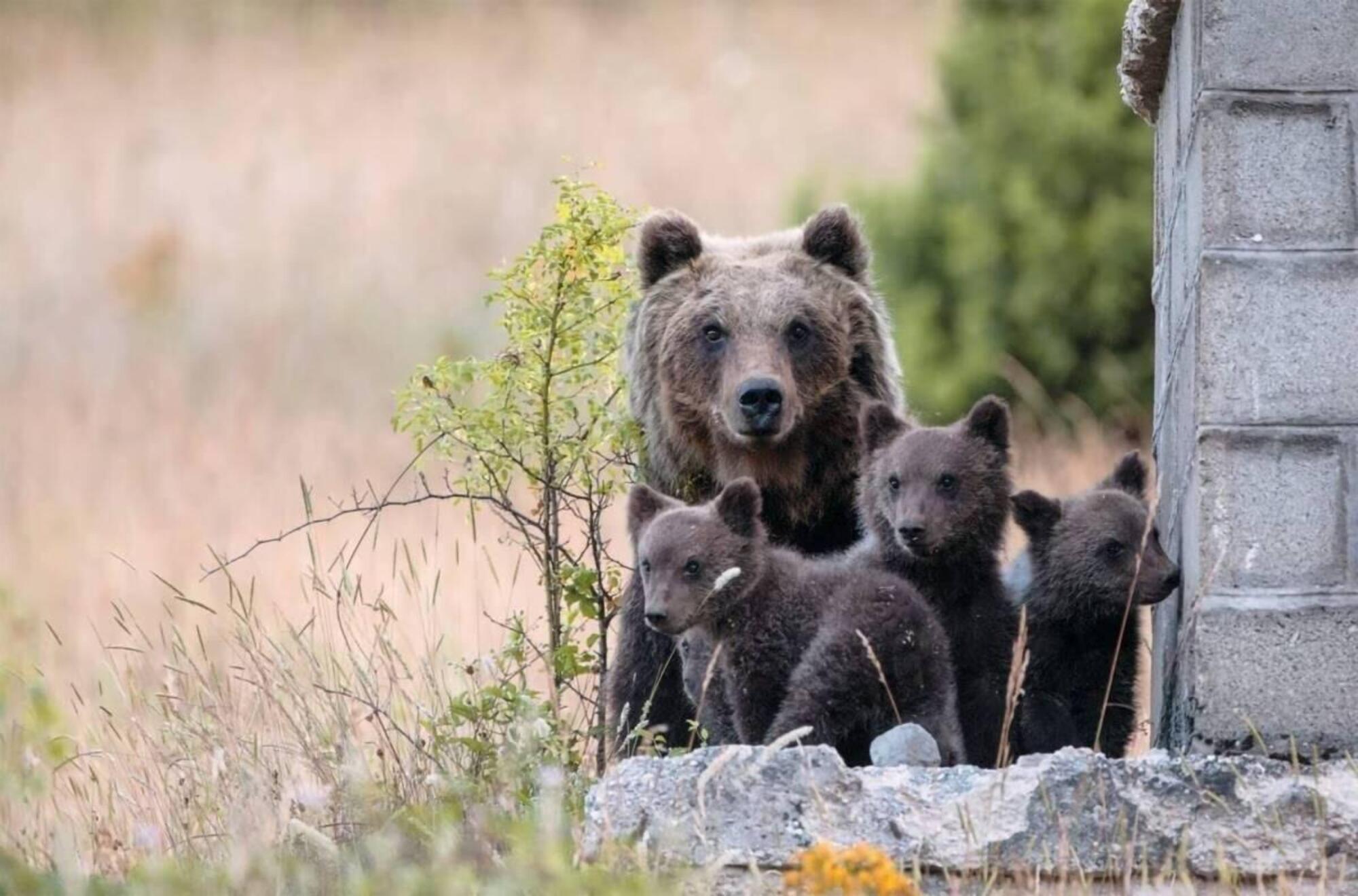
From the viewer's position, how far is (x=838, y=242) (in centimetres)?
717

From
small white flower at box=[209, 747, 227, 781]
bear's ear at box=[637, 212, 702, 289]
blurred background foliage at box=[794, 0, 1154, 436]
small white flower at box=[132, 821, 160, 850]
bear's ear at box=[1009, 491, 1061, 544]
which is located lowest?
small white flower at box=[132, 821, 160, 850]

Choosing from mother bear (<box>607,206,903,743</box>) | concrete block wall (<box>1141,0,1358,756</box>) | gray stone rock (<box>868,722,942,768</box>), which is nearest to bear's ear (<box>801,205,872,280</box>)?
mother bear (<box>607,206,903,743</box>)

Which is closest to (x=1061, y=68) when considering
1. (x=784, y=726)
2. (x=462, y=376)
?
(x=462, y=376)

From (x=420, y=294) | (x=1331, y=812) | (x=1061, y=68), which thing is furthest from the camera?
(x=420, y=294)

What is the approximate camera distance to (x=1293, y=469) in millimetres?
4770

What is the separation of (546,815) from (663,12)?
2847 centimetres

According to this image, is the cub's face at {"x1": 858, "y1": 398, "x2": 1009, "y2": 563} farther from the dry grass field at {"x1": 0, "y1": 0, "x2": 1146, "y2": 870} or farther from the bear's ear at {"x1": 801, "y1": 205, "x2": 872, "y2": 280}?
the bear's ear at {"x1": 801, "y1": 205, "x2": 872, "y2": 280}

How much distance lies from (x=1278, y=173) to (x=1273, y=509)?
742 mm

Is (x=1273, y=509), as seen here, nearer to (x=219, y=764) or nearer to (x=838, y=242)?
(x=219, y=764)

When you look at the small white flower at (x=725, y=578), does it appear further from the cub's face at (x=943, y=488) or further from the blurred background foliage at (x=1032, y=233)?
the blurred background foliage at (x=1032, y=233)

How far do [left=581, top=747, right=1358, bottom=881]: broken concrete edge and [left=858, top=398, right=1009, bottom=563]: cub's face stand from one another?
0.99m

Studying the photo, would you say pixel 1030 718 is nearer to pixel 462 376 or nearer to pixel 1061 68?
pixel 462 376

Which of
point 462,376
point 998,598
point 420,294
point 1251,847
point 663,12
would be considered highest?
point 663,12

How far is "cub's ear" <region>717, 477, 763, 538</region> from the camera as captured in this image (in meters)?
5.59
